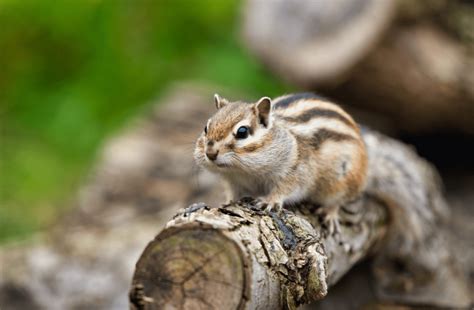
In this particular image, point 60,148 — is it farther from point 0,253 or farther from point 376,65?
point 376,65

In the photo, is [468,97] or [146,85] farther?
[146,85]

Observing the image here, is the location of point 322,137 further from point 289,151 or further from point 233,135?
point 233,135

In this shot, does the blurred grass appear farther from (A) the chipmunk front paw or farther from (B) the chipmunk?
(A) the chipmunk front paw

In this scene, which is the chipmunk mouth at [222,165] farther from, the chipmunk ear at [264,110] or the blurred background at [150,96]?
the blurred background at [150,96]

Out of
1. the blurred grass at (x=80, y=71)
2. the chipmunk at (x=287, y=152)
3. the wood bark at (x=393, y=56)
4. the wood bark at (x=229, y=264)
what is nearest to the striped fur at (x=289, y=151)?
the chipmunk at (x=287, y=152)

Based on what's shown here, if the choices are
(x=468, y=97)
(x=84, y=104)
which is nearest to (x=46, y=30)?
(x=84, y=104)

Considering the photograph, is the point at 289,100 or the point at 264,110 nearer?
the point at 264,110

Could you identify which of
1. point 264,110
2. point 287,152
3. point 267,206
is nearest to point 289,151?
point 287,152
